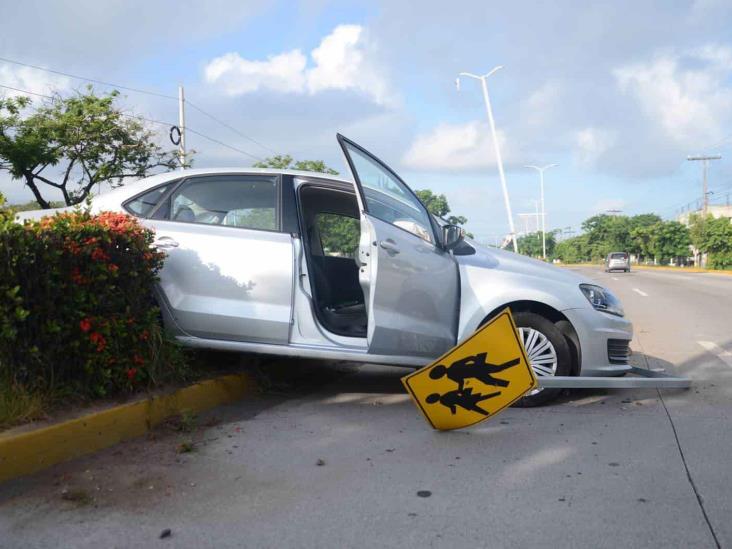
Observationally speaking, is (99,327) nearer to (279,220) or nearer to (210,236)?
(210,236)

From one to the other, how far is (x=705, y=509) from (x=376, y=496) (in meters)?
1.47

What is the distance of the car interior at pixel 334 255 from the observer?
5043mm

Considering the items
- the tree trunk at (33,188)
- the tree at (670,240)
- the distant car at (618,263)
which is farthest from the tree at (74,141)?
the tree at (670,240)

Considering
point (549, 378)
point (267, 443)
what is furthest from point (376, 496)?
point (549, 378)

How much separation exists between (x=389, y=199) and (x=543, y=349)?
156 centimetres

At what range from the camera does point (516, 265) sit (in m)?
5.12

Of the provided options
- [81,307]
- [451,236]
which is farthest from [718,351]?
[81,307]

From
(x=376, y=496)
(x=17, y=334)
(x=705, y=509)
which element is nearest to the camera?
(x=705, y=509)

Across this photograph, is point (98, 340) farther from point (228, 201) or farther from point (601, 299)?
point (601, 299)

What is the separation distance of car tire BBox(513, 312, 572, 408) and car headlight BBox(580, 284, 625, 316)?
37cm

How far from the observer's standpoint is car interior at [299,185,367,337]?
5.04 metres

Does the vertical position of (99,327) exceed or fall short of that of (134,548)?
it exceeds it

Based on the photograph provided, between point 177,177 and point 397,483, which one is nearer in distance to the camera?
point 397,483

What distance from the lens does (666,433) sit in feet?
13.8
